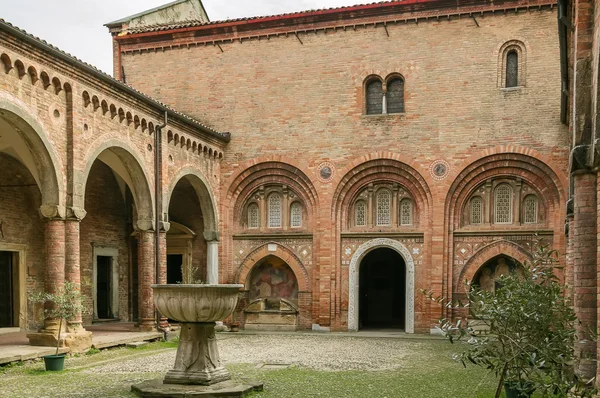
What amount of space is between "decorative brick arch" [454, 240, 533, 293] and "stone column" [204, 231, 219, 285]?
6.73 metres

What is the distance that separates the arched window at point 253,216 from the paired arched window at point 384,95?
4.30 m

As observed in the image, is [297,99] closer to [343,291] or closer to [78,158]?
[343,291]

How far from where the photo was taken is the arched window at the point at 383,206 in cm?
1728

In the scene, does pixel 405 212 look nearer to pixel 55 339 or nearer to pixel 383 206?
pixel 383 206

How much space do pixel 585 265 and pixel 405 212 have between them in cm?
1038

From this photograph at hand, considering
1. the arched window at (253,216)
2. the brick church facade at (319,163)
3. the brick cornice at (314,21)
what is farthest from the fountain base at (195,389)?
the brick cornice at (314,21)

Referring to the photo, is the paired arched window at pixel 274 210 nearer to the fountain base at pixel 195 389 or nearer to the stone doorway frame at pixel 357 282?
the stone doorway frame at pixel 357 282

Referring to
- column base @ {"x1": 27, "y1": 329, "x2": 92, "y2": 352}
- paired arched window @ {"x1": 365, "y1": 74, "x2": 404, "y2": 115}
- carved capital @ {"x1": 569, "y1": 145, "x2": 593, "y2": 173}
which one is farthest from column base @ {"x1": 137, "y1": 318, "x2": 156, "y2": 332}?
carved capital @ {"x1": 569, "y1": 145, "x2": 593, "y2": 173}

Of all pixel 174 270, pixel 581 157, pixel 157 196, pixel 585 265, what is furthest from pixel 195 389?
pixel 174 270

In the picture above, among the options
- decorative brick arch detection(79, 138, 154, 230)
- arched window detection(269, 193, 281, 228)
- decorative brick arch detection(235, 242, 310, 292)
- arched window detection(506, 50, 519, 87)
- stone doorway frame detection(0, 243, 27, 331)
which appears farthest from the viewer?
arched window detection(269, 193, 281, 228)

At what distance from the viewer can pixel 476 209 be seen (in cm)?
1666

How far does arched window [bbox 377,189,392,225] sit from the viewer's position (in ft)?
56.7

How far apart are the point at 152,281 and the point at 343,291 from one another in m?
5.34

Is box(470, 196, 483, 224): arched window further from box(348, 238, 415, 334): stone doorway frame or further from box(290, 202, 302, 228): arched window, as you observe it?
box(290, 202, 302, 228): arched window
